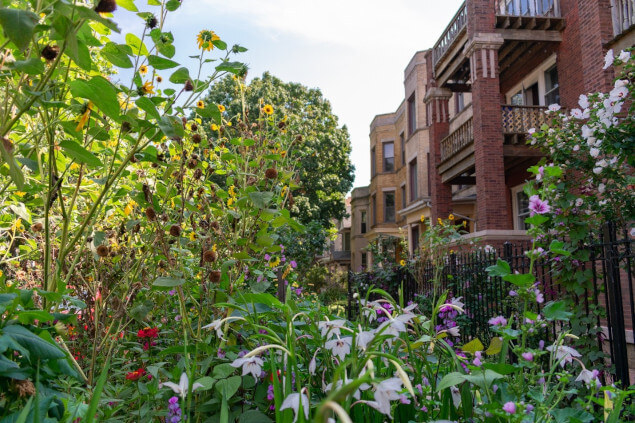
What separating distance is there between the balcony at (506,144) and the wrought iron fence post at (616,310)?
820cm

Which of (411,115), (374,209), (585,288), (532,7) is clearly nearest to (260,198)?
(585,288)

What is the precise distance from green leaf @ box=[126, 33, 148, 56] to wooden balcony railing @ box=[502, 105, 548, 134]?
1131 centimetres

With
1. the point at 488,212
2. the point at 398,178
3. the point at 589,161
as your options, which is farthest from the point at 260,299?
the point at 398,178

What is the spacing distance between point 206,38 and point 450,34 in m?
13.5

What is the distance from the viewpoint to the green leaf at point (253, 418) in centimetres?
175

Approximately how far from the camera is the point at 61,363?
1394 mm

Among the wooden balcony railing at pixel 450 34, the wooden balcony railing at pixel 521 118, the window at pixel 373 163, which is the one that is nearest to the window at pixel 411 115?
the window at pixel 373 163

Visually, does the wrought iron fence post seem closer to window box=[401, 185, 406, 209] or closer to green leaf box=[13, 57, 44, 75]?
green leaf box=[13, 57, 44, 75]

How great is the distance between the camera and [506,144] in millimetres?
12211

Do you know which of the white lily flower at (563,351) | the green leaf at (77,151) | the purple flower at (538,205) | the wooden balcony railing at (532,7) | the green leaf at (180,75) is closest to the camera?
the green leaf at (77,151)

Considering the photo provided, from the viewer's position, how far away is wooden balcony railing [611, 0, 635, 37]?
904 centimetres

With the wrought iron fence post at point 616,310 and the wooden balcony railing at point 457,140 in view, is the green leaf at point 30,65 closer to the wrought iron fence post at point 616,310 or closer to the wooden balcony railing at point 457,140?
the wrought iron fence post at point 616,310

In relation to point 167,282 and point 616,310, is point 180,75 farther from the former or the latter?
point 616,310

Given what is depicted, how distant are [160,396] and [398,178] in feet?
92.0
